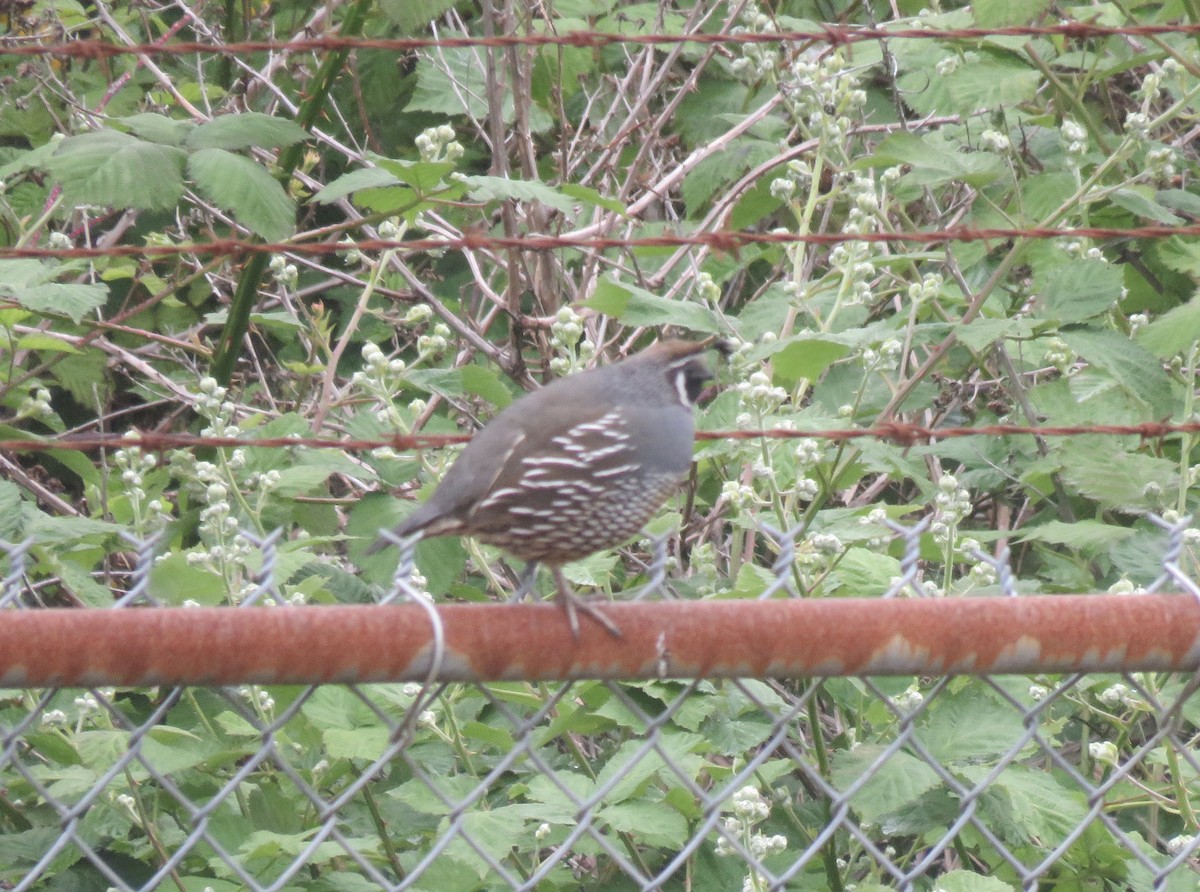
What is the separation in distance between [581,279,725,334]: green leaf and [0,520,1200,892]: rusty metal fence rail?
0.57 meters

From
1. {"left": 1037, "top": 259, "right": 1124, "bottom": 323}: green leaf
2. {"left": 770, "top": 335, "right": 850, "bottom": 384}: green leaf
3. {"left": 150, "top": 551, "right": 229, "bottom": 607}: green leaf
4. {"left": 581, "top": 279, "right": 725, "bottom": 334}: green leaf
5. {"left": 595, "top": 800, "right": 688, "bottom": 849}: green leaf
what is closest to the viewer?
{"left": 150, "top": 551, "right": 229, "bottom": 607}: green leaf

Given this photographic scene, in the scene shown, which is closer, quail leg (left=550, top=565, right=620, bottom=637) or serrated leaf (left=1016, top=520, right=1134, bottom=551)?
quail leg (left=550, top=565, right=620, bottom=637)

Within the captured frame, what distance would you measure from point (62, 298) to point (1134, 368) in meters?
2.40

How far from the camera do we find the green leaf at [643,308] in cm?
306

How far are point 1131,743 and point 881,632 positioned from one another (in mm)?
2482

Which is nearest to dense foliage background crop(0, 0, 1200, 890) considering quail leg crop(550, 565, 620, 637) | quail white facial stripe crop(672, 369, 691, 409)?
quail white facial stripe crop(672, 369, 691, 409)

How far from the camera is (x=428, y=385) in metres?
3.40

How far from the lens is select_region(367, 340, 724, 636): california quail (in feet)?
7.86

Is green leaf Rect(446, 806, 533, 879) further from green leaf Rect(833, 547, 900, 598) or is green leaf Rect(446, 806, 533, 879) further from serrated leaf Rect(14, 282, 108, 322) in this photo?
serrated leaf Rect(14, 282, 108, 322)

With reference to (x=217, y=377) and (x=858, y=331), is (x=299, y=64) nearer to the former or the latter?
(x=217, y=377)

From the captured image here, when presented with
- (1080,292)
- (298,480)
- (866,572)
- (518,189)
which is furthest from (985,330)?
(298,480)

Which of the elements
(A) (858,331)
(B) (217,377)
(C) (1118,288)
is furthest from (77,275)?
(C) (1118,288)

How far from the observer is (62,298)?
3.17 m

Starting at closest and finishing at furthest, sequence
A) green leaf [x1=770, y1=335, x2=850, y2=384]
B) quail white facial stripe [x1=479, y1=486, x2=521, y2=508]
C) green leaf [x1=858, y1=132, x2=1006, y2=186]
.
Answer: quail white facial stripe [x1=479, y1=486, x2=521, y2=508] → green leaf [x1=770, y1=335, x2=850, y2=384] → green leaf [x1=858, y1=132, x2=1006, y2=186]
